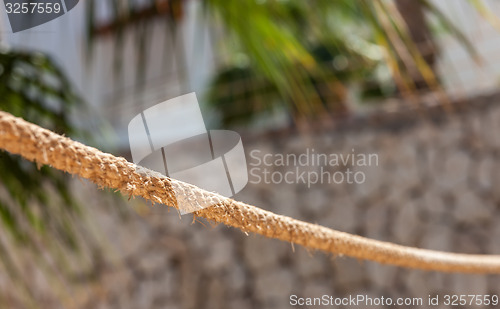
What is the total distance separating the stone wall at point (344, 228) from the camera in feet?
5.99

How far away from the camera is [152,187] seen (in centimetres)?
31

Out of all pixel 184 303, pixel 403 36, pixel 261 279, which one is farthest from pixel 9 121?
pixel 184 303

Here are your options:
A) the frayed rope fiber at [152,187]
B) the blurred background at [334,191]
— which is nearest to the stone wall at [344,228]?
the blurred background at [334,191]

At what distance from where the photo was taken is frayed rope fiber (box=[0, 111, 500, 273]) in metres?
0.26

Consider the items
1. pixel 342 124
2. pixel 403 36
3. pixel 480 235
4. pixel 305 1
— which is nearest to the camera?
pixel 403 36

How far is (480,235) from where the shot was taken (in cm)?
179

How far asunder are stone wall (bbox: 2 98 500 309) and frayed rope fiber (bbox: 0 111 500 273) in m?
1.26

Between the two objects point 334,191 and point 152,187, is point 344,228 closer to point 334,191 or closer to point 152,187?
point 334,191

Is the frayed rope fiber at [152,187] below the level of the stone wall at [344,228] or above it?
above

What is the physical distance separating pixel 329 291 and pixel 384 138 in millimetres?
627

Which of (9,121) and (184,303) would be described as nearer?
(9,121)

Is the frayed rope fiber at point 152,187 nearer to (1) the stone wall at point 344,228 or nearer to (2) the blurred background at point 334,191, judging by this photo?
(2) the blurred background at point 334,191

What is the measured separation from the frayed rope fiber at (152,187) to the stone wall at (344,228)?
1264 mm

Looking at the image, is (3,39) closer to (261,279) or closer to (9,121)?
(9,121)
